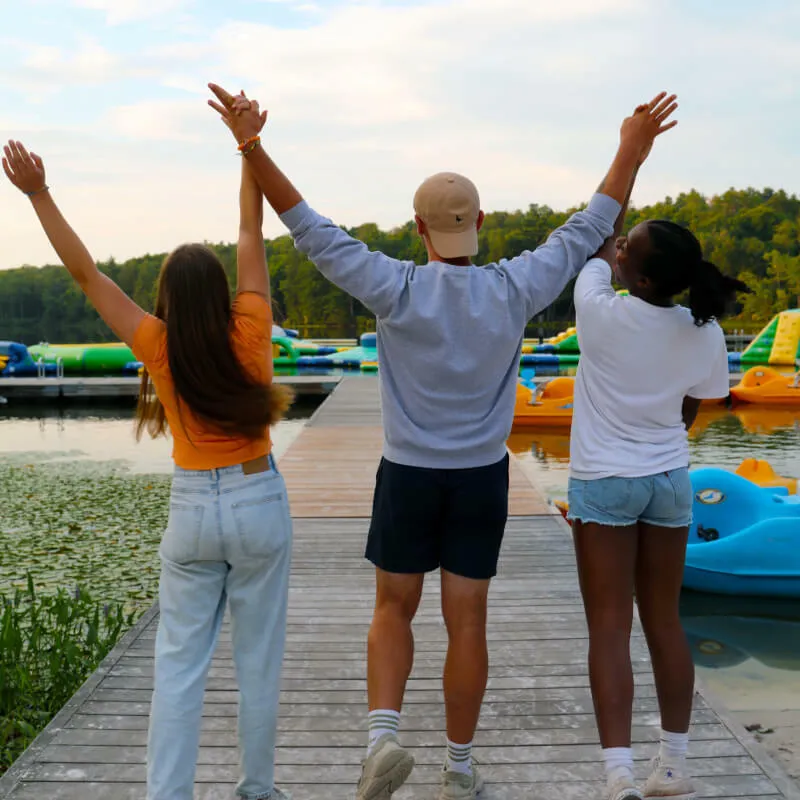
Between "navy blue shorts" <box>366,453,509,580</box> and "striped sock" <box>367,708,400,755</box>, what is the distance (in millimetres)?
325

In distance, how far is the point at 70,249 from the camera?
200 centimetres

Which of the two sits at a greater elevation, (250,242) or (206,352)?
(250,242)

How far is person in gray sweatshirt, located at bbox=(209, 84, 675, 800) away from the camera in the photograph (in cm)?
204

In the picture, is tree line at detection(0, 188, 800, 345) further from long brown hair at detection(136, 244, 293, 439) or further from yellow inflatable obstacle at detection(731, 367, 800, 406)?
long brown hair at detection(136, 244, 293, 439)

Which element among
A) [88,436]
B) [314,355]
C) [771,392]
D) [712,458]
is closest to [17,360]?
[314,355]

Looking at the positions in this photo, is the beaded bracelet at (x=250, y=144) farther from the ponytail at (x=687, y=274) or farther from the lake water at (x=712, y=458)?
the lake water at (x=712, y=458)

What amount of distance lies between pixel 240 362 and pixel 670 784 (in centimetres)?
142

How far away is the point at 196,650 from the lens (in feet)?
6.57

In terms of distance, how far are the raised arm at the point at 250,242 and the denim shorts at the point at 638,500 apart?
856 millimetres

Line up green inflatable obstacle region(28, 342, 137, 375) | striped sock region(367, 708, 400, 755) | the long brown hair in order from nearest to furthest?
the long brown hair
striped sock region(367, 708, 400, 755)
green inflatable obstacle region(28, 342, 137, 375)

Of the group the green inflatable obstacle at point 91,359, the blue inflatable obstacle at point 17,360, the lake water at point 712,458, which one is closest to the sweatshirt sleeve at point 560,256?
the lake water at point 712,458

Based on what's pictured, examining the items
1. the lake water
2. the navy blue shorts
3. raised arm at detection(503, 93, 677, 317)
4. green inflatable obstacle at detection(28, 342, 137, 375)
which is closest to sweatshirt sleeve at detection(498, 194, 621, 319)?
raised arm at detection(503, 93, 677, 317)

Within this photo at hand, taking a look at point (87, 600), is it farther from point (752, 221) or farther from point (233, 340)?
point (752, 221)

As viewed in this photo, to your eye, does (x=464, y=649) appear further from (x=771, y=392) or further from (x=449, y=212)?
(x=771, y=392)
